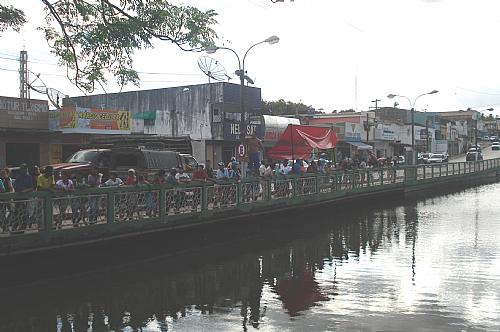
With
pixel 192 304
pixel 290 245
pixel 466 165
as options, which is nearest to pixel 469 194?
pixel 466 165

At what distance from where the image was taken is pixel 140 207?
1245 cm

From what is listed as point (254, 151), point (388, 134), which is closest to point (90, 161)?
point (254, 151)

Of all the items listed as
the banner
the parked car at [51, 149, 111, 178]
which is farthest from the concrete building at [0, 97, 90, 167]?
the parked car at [51, 149, 111, 178]

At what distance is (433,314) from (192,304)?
398cm

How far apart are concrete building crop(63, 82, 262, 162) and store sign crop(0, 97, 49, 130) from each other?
32.9ft

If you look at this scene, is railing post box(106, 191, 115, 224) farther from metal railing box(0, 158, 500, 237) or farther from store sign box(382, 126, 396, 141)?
store sign box(382, 126, 396, 141)

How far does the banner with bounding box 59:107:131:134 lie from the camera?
26.1 meters

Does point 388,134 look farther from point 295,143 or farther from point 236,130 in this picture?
point 295,143

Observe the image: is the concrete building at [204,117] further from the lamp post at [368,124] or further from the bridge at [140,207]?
the lamp post at [368,124]

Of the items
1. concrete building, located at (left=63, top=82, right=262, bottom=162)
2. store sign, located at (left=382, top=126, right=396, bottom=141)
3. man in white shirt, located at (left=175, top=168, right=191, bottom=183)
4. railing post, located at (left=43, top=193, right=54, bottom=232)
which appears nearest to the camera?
railing post, located at (left=43, top=193, right=54, bottom=232)

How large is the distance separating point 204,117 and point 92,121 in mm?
11064

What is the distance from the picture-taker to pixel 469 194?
1363 inches

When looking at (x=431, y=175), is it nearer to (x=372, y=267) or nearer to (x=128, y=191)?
(x=372, y=267)

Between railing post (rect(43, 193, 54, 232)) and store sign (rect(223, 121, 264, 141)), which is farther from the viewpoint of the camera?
store sign (rect(223, 121, 264, 141))
